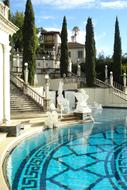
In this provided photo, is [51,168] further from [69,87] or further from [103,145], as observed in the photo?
[69,87]

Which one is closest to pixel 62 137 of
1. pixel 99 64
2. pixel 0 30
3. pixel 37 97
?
pixel 0 30

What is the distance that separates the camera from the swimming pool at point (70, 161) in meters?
9.59

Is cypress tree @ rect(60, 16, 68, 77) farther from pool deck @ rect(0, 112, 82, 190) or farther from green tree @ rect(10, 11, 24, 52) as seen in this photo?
pool deck @ rect(0, 112, 82, 190)

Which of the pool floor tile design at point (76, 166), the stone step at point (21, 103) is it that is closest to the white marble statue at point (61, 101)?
the stone step at point (21, 103)

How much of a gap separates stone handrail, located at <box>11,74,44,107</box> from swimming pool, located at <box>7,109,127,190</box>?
805 cm

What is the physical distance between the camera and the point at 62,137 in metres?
17.3

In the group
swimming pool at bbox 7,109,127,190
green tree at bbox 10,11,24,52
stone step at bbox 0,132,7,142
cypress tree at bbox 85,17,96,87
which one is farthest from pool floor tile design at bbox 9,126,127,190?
green tree at bbox 10,11,24,52

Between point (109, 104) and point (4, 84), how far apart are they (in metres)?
21.1

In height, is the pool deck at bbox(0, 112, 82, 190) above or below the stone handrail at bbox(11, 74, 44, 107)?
below

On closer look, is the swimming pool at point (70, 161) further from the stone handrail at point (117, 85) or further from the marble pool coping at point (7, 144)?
the stone handrail at point (117, 85)

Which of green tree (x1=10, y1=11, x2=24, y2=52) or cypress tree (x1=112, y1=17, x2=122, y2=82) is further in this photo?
green tree (x1=10, y1=11, x2=24, y2=52)

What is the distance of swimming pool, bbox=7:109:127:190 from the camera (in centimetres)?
959

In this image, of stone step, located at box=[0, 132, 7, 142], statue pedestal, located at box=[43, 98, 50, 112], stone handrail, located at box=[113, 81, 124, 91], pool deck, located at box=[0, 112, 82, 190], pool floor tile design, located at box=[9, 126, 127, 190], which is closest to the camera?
pool floor tile design, located at box=[9, 126, 127, 190]

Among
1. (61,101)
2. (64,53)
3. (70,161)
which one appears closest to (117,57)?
(64,53)
